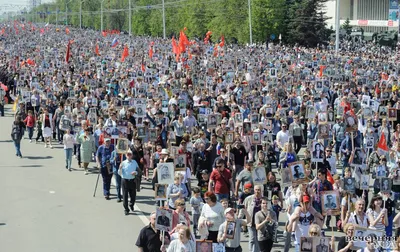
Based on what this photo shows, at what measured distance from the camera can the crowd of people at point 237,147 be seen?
1255 cm

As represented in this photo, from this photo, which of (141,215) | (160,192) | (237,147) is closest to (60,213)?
(141,215)

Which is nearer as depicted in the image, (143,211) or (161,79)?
(143,211)

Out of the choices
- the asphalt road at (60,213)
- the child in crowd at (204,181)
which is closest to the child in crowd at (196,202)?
the asphalt road at (60,213)

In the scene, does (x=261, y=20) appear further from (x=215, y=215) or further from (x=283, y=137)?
(x=215, y=215)

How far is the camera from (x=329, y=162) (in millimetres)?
17203

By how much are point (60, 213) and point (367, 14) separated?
96.6m

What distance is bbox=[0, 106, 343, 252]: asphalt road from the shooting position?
14.6 meters

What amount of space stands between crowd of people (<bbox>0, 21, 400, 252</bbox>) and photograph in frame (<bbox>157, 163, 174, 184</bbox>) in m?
0.02

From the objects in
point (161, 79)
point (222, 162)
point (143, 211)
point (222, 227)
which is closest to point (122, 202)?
point (143, 211)

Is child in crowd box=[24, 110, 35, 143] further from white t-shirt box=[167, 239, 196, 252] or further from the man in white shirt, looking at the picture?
white t-shirt box=[167, 239, 196, 252]

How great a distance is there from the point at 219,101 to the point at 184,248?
16029 millimetres

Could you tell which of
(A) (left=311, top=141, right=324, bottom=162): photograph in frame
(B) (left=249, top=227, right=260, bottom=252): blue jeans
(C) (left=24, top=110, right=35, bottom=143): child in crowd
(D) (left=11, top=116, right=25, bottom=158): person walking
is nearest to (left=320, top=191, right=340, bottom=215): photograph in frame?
(B) (left=249, top=227, right=260, bottom=252): blue jeans

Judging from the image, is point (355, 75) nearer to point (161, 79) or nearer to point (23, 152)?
point (161, 79)

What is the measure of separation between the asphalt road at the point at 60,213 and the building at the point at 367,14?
83345 mm
